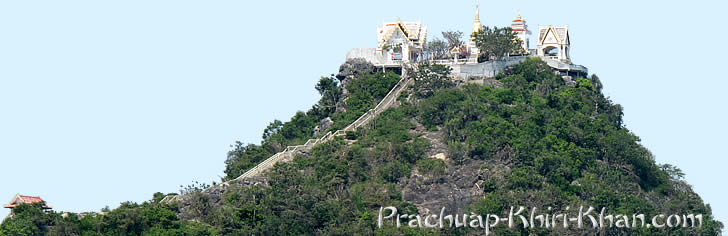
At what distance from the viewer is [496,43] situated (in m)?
108

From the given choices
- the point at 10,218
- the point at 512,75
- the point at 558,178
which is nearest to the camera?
the point at 10,218

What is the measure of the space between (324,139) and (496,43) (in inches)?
444

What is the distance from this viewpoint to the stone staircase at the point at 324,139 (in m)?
97.9

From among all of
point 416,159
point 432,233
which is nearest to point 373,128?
point 416,159

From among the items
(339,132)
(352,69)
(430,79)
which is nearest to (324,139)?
(339,132)

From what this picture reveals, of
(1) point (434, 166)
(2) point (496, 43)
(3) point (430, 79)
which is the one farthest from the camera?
(2) point (496, 43)

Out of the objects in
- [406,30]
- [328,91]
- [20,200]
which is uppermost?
[406,30]

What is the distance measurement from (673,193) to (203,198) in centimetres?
2241

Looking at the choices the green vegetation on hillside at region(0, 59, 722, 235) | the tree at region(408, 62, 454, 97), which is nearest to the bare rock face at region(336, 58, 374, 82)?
the green vegetation on hillside at region(0, 59, 722, 235)

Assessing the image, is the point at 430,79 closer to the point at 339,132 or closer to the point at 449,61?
the point at 449,61

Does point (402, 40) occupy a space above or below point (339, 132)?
above

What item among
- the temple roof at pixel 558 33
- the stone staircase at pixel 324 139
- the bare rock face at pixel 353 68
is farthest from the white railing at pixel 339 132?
the temple roof at pixel 558 33

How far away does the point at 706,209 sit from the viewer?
99375 mm

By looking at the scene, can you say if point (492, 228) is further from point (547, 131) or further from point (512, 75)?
point (512, 75)
